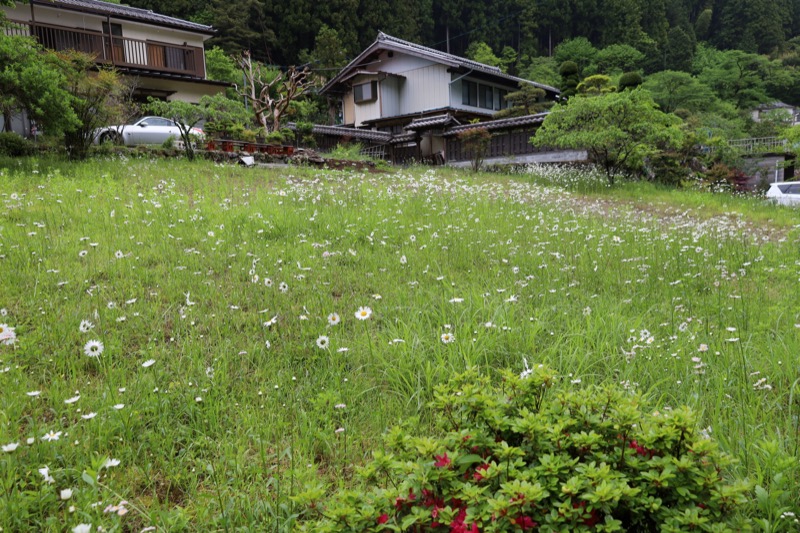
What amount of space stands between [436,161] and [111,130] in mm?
12890

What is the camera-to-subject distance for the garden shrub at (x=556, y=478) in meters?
1.25

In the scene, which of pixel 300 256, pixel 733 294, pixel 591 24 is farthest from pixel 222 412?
pixel 591 24

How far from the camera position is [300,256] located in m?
4.90

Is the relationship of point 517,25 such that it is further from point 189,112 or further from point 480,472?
point 480,472

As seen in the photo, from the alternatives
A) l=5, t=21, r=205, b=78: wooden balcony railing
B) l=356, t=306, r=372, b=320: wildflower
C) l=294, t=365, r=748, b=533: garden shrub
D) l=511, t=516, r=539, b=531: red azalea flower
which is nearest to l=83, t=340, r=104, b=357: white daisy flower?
l=356, t=306, r=372, b=320: wildflower

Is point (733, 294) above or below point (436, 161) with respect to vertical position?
below

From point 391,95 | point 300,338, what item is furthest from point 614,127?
point 391,95

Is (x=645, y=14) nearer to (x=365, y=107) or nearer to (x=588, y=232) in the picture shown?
(x=365, y=107)

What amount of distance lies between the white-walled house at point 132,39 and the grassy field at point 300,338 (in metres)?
17.2

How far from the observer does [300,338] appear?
3.18 m

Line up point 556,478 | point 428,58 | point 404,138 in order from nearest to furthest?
1. point 556,478
2. point 404,138
3. point 428,58

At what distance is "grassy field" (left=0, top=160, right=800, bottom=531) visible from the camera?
6.40 ft

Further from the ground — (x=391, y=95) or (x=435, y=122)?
(x=391, y=95)

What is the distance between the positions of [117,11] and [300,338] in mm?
24685
